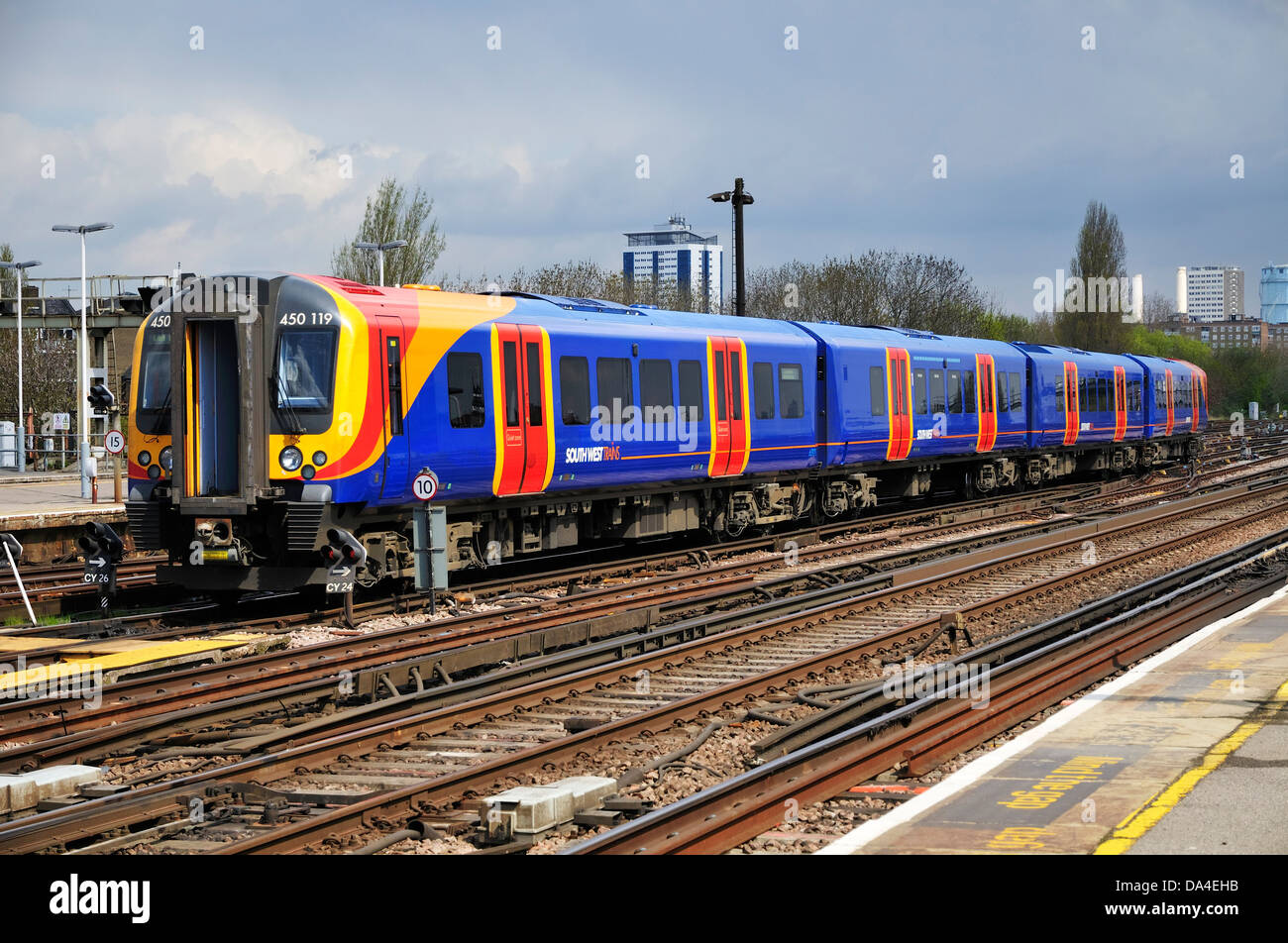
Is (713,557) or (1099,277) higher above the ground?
(1099,277)

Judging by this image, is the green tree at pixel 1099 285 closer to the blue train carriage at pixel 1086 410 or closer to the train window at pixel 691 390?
the blue train carriage at pixel 1086 410

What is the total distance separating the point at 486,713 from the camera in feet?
32.0

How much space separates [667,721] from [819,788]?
217 cm

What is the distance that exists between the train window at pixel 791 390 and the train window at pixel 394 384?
8.58m

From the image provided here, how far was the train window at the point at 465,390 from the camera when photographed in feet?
49.2

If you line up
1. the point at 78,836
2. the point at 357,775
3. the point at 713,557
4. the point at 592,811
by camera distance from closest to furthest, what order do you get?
the point at 78,836 → the point at 592,811 → the point at 357,775 → the point at 713,557

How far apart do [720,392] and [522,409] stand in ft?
Answer: 15.3

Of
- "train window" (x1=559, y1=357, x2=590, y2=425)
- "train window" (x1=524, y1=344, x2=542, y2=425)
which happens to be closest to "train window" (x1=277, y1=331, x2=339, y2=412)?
"train window" (x1=524, y1=344, x2=542, y2=425)

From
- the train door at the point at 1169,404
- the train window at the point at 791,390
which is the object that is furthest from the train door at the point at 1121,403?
the train window at the point at 791,390

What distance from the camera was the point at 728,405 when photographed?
65.9 feet

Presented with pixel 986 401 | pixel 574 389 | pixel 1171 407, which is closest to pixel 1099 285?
pixel 1171 407
